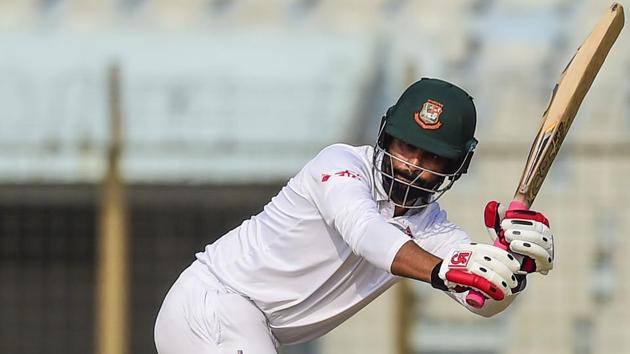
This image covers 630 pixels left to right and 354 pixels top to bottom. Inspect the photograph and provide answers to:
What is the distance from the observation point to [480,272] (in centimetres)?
338

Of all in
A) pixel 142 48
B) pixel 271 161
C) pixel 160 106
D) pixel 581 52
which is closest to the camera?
pixel 581 52

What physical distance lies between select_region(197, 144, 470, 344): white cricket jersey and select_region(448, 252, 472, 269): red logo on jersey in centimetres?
37

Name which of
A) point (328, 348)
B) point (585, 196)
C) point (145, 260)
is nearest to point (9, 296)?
point (145, 260)

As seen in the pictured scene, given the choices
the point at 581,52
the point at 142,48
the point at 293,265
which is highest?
the point at 581,52

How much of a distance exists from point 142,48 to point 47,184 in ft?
9.07

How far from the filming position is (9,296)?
7703 mm

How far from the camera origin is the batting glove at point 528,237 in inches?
136

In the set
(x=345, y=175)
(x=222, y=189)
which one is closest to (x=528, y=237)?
(x=345, y=175)

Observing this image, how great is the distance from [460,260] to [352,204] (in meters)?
0.38

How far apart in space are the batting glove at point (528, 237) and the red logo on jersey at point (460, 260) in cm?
11

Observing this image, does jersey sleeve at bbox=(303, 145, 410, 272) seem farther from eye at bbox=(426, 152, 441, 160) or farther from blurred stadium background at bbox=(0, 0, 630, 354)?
blurred stadium background at bbox=(0, 0, 630, 354)

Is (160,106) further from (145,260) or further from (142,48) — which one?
(142,48)

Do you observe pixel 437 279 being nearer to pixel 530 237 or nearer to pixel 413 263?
pixel 413 263

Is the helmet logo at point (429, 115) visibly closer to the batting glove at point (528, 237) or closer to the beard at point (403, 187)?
the beard at point (403, 187)
